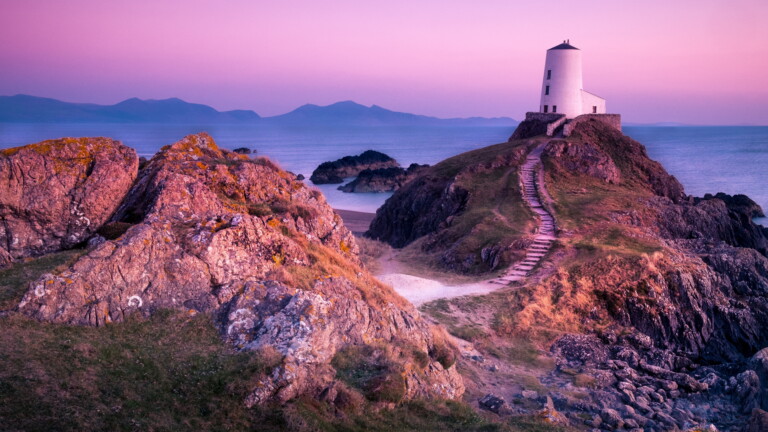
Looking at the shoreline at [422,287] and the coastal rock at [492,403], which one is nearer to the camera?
the coastal rock at [492,403]

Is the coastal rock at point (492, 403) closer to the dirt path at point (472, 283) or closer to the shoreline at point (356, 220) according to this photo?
the dirt path at point (472, 283)

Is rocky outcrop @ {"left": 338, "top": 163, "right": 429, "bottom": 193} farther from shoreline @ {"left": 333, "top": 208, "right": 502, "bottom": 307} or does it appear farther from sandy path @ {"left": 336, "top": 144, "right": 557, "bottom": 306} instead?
shoreline @ {"left": 333, "top": 208, "right": 502, "bottom": 307}

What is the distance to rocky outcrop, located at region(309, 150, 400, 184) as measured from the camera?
9681 centimetres

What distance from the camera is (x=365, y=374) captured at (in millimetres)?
11773

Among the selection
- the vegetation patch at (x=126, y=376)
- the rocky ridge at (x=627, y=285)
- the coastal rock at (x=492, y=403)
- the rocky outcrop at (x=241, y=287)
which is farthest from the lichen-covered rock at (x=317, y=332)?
the rocky ridge at (x=627, y=285)

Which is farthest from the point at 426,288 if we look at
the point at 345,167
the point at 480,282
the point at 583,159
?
the point at 345,167

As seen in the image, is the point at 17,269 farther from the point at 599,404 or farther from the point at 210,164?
the point at 599,404

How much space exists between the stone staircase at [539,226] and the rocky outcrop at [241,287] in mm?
11826

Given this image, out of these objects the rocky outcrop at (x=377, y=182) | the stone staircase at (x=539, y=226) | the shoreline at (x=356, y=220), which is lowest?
the shoreline at (x=356, y=220)

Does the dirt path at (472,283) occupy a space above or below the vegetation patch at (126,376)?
below

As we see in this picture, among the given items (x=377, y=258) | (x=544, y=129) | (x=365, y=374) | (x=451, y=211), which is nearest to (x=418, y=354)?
(x=365, y=374)

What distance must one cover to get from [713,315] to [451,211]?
18915mm

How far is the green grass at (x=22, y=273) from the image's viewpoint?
10836 millimetres

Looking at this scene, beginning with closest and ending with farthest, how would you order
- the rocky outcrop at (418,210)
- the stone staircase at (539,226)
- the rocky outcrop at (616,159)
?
1. the stone staircase at (539,226)
2. the rocky outcrop at (418,210)
3. the rocky outcrop at (616,159)
